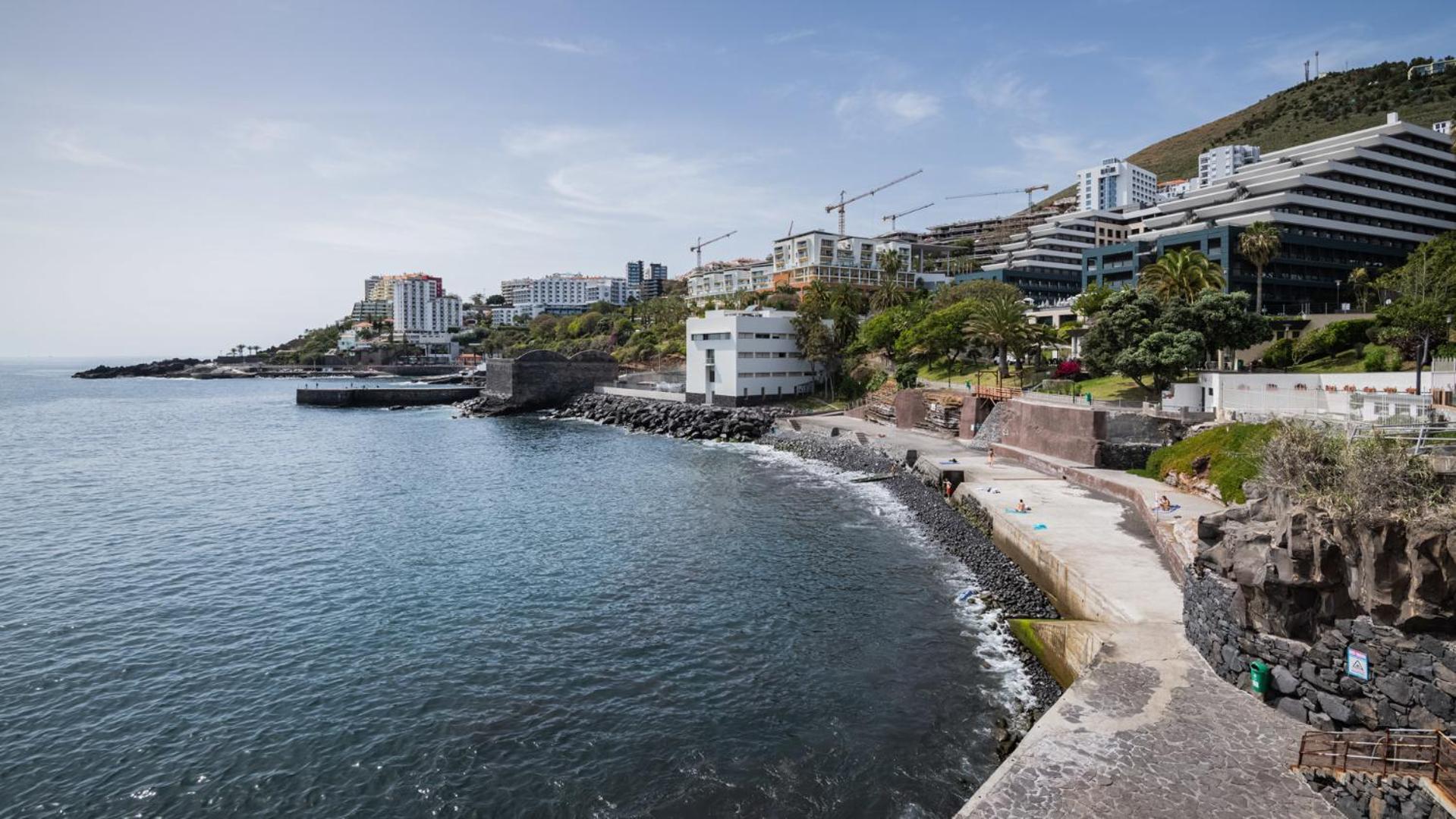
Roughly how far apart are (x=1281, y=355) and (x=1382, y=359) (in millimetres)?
7786

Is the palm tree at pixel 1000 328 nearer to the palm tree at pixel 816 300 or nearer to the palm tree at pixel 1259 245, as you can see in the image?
the palm tree at pixel 816 300

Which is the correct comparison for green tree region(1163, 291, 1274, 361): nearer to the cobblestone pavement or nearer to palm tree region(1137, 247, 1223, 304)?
palm tree region(1137, 247, 1223, 304)

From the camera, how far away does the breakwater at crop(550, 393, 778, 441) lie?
72.3 m

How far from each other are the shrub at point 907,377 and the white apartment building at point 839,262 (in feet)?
250

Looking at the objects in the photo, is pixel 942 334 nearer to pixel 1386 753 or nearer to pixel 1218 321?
pixel 1218 321

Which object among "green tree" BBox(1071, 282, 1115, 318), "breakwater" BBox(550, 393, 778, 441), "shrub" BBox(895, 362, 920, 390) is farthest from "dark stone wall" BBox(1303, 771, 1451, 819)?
"green tree" BBox(1071, 282, 1115, 318)

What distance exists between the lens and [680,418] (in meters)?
78.1

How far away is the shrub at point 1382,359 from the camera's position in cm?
4781

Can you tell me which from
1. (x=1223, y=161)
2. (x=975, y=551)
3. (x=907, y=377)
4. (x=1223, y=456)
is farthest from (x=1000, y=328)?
(x=1223, y=161)

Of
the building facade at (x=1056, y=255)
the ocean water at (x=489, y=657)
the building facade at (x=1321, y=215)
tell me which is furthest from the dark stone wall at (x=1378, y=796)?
the building facade at (x=1056, y=255)

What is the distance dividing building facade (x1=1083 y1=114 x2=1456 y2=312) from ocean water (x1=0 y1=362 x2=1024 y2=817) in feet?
200

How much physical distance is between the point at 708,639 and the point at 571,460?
129 feet

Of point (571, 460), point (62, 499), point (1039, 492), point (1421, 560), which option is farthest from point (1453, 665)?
point (62, 499)

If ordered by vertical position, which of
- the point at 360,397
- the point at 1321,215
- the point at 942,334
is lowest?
the point at 360,397
